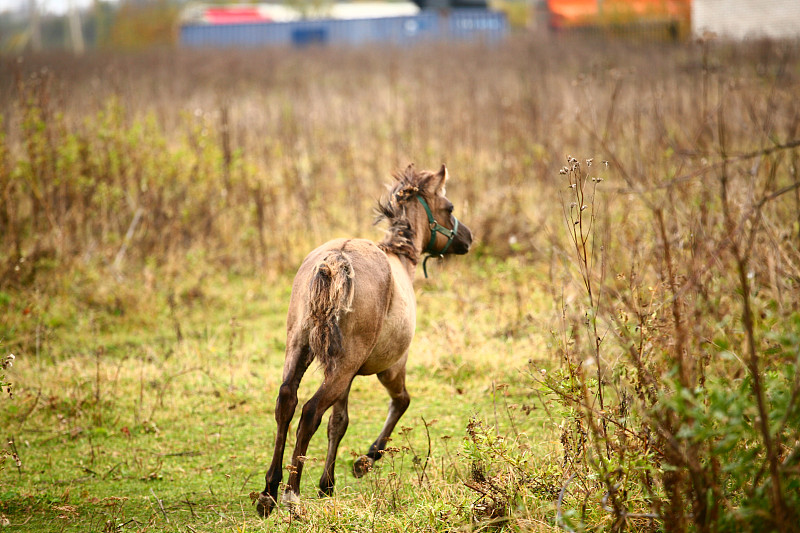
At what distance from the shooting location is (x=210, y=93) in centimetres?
1580

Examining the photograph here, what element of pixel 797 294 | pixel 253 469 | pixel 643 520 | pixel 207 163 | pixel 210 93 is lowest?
pixel 253 469

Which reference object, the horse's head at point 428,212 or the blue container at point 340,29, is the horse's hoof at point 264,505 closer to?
the horse's head at point 428,212

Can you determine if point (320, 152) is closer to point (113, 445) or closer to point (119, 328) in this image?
point (119, 328)

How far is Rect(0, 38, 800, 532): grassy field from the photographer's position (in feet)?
9.96

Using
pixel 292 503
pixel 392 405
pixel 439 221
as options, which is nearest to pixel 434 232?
pixel 439 221

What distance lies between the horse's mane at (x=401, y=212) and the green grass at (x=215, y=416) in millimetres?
1121

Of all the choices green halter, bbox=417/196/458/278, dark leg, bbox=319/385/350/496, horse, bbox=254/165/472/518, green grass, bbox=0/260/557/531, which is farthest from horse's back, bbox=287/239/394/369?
green halter, bbox=417/196/458/278

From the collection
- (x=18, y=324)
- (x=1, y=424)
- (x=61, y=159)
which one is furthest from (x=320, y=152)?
(x=1, y=424)

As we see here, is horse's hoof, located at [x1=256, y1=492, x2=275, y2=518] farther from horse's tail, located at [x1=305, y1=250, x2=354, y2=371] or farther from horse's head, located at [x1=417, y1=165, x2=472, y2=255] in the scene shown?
horse's head, located at [x1=417, y1=165, x2=472, y2=255]

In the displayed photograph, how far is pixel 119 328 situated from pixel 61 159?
2.40 meters

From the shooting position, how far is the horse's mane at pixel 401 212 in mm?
4547

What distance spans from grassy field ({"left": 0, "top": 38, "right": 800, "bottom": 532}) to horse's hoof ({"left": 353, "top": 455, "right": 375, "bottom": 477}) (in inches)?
4.6

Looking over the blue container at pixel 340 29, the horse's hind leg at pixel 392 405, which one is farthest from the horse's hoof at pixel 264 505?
the blue container at pixel 340 29

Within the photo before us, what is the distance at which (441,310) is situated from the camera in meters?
7.36
